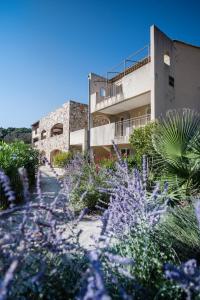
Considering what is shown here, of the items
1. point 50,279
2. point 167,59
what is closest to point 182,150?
point 50,279

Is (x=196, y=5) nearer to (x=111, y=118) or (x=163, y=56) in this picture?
(x=163, y=56)

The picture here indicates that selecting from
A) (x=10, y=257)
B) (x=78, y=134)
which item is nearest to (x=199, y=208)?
(x=10, y=257)

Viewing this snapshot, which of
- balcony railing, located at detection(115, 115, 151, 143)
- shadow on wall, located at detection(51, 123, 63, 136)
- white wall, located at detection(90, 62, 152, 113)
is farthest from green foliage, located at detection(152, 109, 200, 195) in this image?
shadow on wall, located at detection(51, 123, 63, 136)

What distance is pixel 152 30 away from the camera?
1379 cm

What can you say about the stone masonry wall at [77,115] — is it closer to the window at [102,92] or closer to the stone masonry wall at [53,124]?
the stone masonry wall at [53,124]

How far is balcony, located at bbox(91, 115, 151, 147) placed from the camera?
1617 centimetres

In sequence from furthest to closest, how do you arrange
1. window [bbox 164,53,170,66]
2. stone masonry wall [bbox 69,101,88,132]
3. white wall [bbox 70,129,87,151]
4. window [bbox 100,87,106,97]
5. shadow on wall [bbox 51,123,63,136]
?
shadow on wall [bbox 51,123,63,136] → stone masonry wall [bbox 69,101,88,132] → white wall [bbox 70,129,87,151] → window [bbox 100,87,106,97] → window [bbox 164,53,170,66]

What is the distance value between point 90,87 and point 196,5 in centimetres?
961

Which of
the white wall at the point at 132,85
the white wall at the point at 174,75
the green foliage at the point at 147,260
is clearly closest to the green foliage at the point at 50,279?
the green foliage at the point at 147,260

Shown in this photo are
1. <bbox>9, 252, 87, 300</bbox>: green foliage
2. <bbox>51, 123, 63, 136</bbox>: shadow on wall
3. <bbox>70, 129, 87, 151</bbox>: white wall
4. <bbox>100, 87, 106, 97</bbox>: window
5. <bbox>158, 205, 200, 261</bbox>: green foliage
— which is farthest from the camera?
<bbox>51, 123, 63, 136</bbox>: shadow on wall

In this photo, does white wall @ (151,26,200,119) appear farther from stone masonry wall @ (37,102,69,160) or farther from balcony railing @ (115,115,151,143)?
stone masonry wall @ (37,102,69,160)

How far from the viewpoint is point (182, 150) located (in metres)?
5.71

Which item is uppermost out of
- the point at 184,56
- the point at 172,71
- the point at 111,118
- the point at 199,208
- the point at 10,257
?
the point at 184,56

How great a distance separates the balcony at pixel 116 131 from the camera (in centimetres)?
1617
